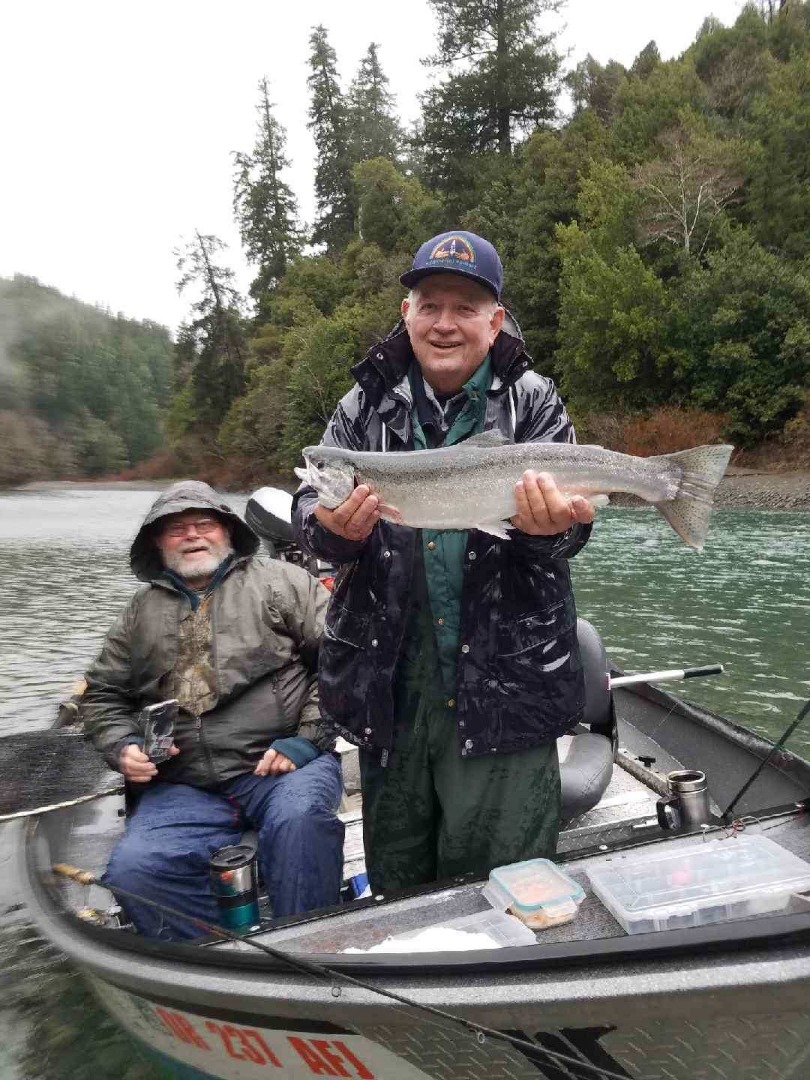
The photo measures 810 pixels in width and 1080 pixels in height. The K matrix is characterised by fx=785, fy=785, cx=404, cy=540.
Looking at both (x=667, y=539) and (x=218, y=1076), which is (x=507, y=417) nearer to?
(x=218, y=1076)

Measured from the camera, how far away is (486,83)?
5762 cm

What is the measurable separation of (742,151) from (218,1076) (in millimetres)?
44232

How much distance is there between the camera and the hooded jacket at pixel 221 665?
374cm

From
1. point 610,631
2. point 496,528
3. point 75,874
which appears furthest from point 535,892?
point 610,631

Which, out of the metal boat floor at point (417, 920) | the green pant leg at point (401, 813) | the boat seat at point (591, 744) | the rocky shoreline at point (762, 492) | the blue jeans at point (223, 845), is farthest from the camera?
the rocky shoreline at point (762, 492)

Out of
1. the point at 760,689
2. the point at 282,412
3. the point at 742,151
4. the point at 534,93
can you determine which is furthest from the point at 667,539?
the point at 534,93

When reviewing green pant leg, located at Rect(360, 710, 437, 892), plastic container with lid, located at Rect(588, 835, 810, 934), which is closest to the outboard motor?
green pant leg, located at Rect(360, 710, 437, 892)

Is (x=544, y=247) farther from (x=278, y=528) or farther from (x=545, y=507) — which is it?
(x=545, y=507)

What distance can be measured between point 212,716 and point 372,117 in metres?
85.8

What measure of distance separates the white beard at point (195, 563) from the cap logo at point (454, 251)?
204cm

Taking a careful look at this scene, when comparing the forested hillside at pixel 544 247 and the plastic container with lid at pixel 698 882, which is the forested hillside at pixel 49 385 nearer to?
the forested hillside at pixel 544 247

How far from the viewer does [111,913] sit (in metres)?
3.56

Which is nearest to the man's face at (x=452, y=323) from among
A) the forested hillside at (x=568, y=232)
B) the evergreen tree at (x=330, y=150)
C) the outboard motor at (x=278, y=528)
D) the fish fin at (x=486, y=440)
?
the fish fin at (x=486, y=440)

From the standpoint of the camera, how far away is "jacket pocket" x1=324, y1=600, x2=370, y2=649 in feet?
8.89
